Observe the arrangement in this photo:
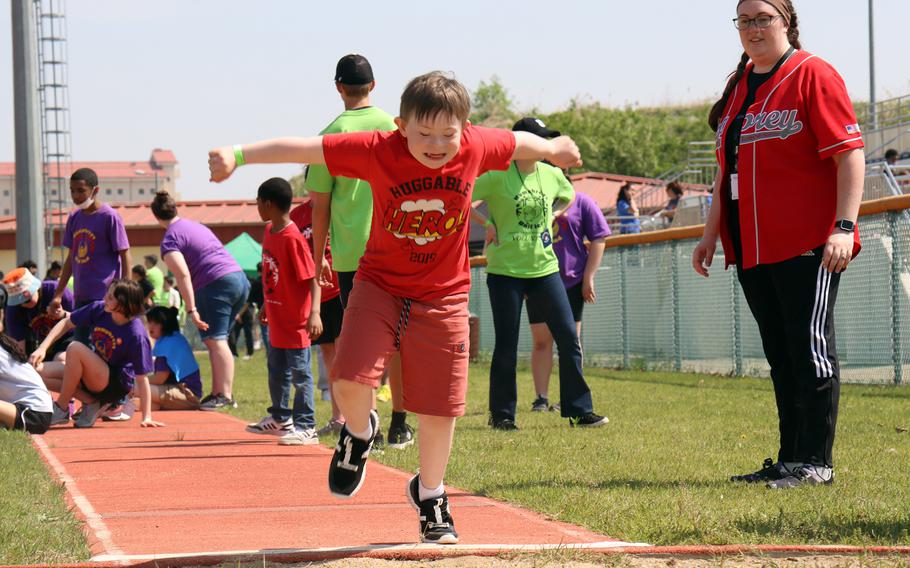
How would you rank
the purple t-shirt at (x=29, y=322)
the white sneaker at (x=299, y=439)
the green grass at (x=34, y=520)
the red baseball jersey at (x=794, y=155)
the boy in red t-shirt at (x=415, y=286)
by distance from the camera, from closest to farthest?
the green grass at (x=34, y=520)
the boy in red t-shirt at (x=415, y=286)
the red baseball jersey at (x=794, y=155)
the white sneaker at (x=299, y=439)
the purple t-shirt at (x=29, y=322)

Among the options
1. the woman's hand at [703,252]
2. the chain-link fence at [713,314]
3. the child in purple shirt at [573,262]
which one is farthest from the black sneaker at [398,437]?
the chain-link fence at [713,314]

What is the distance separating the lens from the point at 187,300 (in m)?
10.8

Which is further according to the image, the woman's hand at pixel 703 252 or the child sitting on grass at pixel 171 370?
the child sitting on grass at pixel 171 370

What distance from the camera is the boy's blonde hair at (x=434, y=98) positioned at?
4.39 metres

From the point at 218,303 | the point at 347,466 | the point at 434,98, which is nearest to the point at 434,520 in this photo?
the point at 347,466

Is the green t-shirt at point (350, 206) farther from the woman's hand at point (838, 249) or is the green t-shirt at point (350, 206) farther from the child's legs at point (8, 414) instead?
the child's legs at point (8, 414)

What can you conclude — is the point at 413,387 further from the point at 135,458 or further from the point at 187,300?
the point at 187,300

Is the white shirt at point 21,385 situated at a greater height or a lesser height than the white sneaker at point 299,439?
greater

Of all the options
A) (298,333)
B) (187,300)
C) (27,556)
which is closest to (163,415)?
(187,300)

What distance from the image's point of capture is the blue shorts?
38.4 feet

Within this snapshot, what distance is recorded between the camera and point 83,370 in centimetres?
998

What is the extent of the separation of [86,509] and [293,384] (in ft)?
11.1

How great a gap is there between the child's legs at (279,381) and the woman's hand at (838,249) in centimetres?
442

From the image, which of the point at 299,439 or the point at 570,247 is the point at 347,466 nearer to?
the point at 299,439
